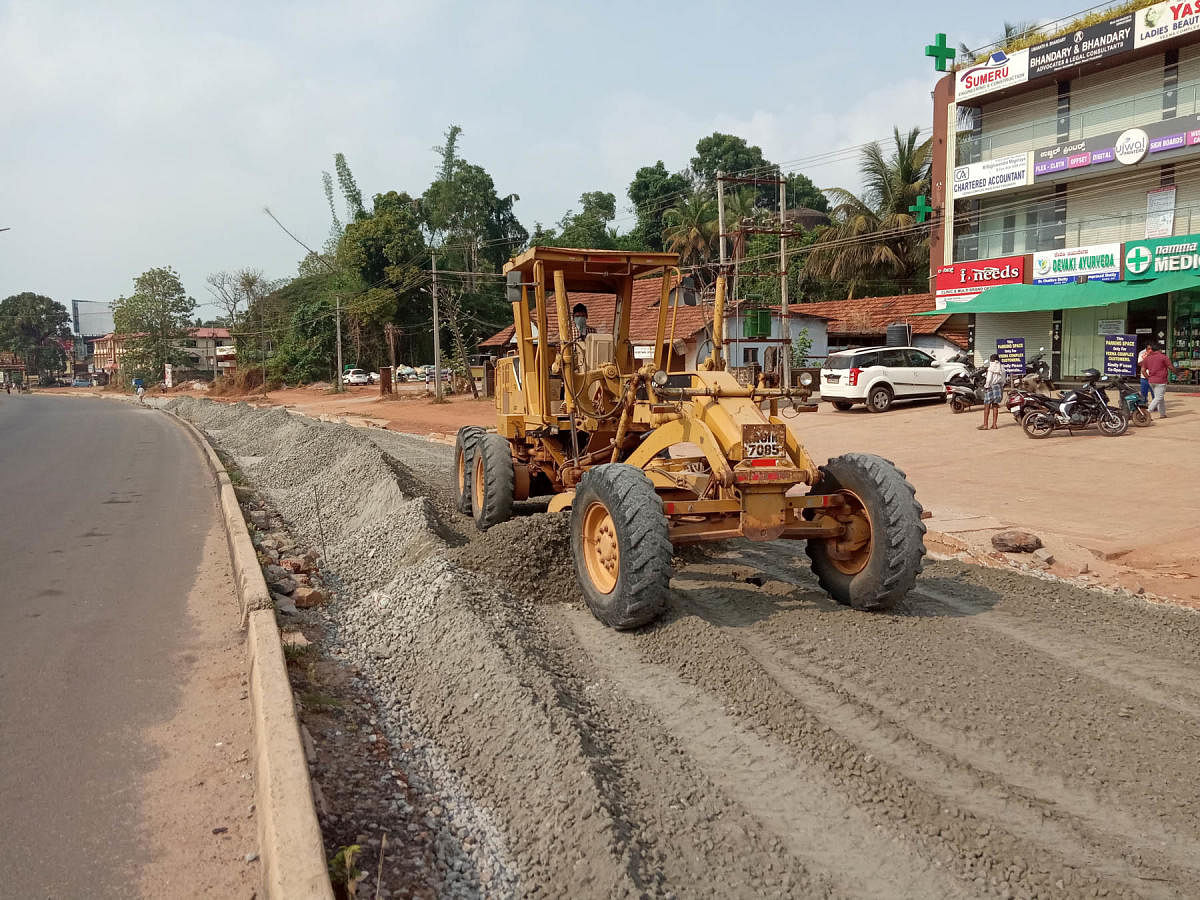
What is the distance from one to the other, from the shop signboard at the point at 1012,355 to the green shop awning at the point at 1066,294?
1.35 metres

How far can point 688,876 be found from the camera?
3205mm

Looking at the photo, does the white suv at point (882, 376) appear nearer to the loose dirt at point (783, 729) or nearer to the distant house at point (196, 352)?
the loose dirt at point (783, 729)

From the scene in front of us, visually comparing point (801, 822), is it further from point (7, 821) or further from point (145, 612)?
point (145, 612)

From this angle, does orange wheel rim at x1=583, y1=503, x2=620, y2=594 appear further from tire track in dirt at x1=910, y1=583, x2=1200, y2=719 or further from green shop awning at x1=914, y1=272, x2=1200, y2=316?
green shop awning at x1=914, y1=272, x2=1200, y2=316

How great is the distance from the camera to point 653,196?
59.0 metres

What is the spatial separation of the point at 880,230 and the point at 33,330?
10555cm

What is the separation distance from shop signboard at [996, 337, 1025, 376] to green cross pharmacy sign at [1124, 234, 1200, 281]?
3181 mm

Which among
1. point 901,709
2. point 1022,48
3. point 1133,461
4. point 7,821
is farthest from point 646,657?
point 1022,48

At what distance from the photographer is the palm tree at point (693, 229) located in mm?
45625

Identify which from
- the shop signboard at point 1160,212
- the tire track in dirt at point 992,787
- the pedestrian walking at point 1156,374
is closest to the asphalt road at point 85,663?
the tire track in dirt at point 992,787

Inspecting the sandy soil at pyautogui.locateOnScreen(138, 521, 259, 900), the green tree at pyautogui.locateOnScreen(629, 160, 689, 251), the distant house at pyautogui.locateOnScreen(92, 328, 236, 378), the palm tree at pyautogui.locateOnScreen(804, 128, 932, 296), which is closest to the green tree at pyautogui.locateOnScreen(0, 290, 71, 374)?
the distant house at pyautogui.locateOnScreen(92, 328, 236, 378)

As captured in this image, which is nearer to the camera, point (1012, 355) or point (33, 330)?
point (1012, 355)

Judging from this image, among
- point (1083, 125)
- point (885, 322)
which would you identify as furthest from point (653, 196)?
point (1083, 125)

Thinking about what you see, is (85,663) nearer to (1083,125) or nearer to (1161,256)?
(1161,256)
